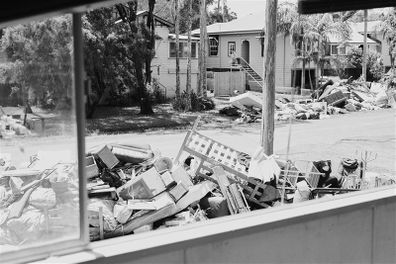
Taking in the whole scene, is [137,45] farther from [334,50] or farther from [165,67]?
[334,50]

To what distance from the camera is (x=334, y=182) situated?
1105 cm

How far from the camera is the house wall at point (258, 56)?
118 ft

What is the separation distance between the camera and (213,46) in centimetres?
3956

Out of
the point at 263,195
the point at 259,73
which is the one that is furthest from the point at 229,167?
the point at 259,73

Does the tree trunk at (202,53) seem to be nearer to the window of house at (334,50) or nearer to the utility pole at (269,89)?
the window of house at (334,50)

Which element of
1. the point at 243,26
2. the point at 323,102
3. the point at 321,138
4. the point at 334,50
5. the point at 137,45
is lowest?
the point at 321,138

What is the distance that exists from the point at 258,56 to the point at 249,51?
943mm

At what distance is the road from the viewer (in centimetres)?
1670

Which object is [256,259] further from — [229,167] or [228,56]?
[228,56]

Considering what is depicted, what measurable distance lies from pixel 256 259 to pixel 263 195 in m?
6.78

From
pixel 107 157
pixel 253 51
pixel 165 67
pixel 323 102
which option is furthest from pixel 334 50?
pixel 107 157

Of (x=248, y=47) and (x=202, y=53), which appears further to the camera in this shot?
(x=248, y=47)

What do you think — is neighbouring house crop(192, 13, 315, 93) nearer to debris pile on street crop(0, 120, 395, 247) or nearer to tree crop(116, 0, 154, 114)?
tree crop(116, 0, 154, 114)

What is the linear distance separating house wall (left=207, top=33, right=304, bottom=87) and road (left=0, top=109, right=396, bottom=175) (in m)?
10.3
